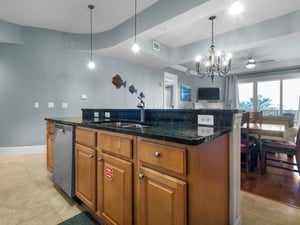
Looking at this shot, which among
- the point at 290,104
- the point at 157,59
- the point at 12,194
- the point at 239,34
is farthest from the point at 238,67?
the point at 12,194

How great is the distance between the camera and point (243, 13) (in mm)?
3109

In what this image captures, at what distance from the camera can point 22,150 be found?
157 inches

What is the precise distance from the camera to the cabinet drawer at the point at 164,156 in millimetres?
949

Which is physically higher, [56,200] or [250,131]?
[250,131]

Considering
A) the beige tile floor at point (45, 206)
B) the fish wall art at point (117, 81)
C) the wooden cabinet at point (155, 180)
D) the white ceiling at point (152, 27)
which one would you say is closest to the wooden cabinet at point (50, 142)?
the beige tile floor at point (45, 206)

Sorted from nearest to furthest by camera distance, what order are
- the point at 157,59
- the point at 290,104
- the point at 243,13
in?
the point at 243,13 → the point at 157,59 → the point at 290,104

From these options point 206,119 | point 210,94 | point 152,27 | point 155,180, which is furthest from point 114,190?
point 210,94

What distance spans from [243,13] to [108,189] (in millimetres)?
3505

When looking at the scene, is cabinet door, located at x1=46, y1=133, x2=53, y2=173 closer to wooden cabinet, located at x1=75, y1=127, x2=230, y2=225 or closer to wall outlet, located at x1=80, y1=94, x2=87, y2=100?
wooden cabinet, located at x1=75, y1=127, x2=230, y2=225

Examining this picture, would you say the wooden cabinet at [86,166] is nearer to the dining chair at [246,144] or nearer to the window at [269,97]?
the dining chair at [246,144]

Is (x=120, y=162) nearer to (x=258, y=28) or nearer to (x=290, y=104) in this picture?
(x=258, y=28)

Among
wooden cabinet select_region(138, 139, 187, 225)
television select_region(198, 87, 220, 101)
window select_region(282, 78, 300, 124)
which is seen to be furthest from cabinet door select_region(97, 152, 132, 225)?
window select_region(282, 78, 300, 124)

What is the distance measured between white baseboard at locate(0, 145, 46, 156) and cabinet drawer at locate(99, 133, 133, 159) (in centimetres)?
341

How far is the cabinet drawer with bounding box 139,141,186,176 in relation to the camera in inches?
37.4
